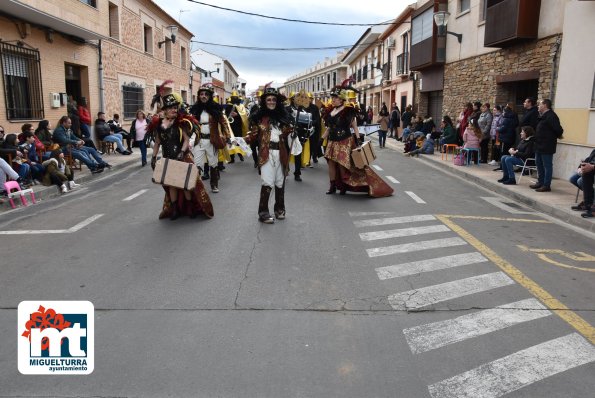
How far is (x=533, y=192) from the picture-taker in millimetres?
10250

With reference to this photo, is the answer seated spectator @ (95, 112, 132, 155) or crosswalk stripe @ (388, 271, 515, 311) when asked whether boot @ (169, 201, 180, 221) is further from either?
seated spectator @ (95, 112, 132, 155)

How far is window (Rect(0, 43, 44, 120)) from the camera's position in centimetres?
1250

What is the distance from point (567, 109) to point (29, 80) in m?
14.0

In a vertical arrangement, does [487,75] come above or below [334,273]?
above

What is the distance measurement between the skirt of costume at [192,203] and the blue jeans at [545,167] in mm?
6890

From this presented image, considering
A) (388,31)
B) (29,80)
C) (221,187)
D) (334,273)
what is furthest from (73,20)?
(388,31)

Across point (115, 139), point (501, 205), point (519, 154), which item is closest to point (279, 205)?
point (501, 205)

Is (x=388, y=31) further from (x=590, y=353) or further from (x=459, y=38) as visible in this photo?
(x=590, y=353)

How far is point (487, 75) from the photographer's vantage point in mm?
16734

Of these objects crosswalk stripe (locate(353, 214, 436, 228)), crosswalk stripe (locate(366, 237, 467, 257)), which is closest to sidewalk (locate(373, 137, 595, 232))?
crosswalk stripe (locate(353, 214, 436, 228))

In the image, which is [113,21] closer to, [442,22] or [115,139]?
[115,139]

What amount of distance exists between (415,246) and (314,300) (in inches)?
88.5

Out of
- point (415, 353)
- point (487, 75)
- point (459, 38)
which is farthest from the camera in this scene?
point (459, 38)

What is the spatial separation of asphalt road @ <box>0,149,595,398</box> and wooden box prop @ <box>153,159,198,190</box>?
620 mm
